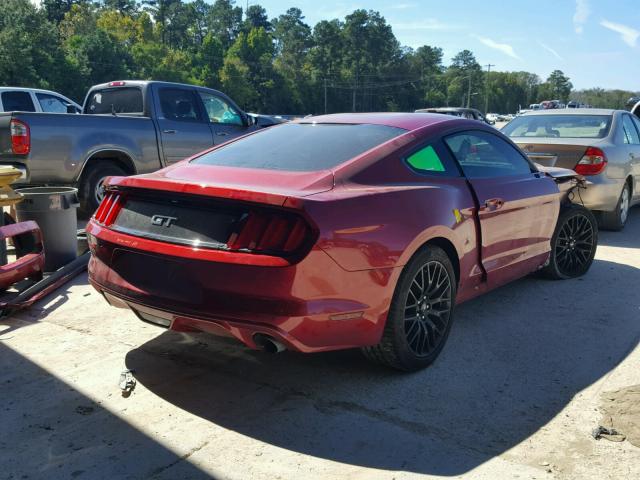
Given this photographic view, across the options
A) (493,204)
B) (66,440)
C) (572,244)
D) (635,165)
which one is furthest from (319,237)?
(635,165)

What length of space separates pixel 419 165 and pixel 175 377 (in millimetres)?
2012

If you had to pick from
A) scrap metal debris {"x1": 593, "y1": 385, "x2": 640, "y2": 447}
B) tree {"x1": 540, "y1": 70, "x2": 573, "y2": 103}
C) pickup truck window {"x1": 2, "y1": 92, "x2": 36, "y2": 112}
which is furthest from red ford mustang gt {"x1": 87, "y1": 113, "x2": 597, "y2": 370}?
tree {"x1": 540, "y1": 70, "x2": 573, "y2": 103}

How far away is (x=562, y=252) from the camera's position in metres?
5.89

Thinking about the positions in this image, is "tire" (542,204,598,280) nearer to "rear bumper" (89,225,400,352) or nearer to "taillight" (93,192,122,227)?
"rear bumper" (89,225,400,352)

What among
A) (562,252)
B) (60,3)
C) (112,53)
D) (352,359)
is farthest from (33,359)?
(60,3)

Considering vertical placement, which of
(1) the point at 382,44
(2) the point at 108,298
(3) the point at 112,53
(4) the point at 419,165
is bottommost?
(2) the point at 108,298

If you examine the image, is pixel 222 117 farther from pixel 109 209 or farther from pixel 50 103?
pixel 109 209

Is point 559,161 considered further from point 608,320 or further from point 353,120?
point 353,120

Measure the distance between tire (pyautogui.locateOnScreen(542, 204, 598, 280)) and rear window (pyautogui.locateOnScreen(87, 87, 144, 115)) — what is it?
6366mm

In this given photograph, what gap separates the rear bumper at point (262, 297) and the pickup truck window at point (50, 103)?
11777 millimetres

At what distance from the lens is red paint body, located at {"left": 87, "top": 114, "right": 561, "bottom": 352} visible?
2967 mm

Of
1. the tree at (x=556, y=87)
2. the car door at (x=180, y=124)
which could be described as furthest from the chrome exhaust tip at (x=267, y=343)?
the tree at (x=556, y=87)

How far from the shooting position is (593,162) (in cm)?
771

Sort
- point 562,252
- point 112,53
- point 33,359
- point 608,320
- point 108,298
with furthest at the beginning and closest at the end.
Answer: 1. point 112,53
2. point 562,252
3. point 608,320
4. point 33,359
5. point 108,298
